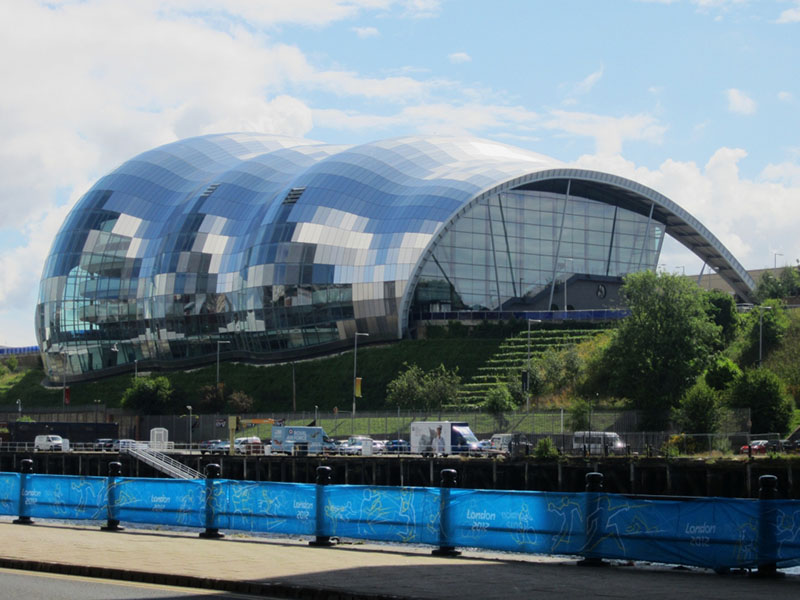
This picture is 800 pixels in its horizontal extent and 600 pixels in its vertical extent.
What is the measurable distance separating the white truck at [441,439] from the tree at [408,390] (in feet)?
68.7

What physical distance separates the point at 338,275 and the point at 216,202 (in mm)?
23289

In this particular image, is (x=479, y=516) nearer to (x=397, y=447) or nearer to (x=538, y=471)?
(x=538, y=471)

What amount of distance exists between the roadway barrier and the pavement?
34 cm

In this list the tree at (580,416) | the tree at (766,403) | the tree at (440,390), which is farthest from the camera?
the tree at (440,390)

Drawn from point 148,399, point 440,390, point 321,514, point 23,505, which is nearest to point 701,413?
point 440,390

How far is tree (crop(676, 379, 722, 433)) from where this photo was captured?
7556 cm

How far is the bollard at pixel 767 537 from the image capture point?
831 inches

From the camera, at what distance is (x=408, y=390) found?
337 ft

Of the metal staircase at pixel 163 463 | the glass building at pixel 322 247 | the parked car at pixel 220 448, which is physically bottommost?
the metal staircase at pixel 163 463

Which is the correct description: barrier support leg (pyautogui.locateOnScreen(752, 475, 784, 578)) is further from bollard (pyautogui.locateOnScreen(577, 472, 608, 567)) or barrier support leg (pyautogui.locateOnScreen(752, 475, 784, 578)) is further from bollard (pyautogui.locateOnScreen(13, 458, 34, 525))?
bollard (pyautogui.locateOnScreen(13, 458, 34, 525))

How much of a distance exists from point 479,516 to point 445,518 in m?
0.81

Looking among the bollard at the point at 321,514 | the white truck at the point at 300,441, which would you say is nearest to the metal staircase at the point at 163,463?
the white truck at the point at 300,441

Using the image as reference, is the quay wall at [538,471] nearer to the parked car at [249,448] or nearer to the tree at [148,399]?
the parked car at [249,448]

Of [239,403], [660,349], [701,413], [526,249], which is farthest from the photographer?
[526,249]
